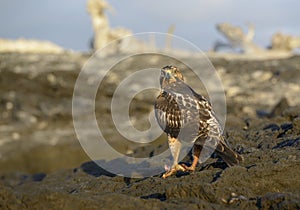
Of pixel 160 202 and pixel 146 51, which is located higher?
pixel 146 51

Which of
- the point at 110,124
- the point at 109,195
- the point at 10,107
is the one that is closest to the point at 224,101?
the point at 110,124

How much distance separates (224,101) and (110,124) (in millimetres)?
5731

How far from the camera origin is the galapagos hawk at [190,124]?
9.20 meters

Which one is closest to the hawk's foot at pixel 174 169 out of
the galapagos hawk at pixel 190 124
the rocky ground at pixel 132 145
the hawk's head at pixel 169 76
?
the galapagos hawk at pixel 190 124

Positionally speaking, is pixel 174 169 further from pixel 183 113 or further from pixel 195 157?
pixel 183 113

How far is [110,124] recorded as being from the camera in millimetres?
30922

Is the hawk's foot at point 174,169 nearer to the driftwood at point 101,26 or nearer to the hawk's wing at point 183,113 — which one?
the hawk's wing at point 183,113

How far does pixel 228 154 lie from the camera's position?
29.9 feet

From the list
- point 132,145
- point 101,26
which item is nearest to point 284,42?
point 101,26

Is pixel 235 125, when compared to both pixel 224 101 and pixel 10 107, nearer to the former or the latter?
pixel 224 101

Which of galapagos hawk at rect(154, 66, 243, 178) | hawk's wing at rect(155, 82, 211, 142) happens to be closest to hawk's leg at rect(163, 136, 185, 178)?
galapagos hawk at rect(154, 66, 243, 178)

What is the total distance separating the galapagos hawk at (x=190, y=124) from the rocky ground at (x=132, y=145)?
0.86 feet

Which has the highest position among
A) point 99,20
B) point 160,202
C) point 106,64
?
point 99,20

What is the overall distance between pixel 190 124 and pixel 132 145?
52.9 feet
